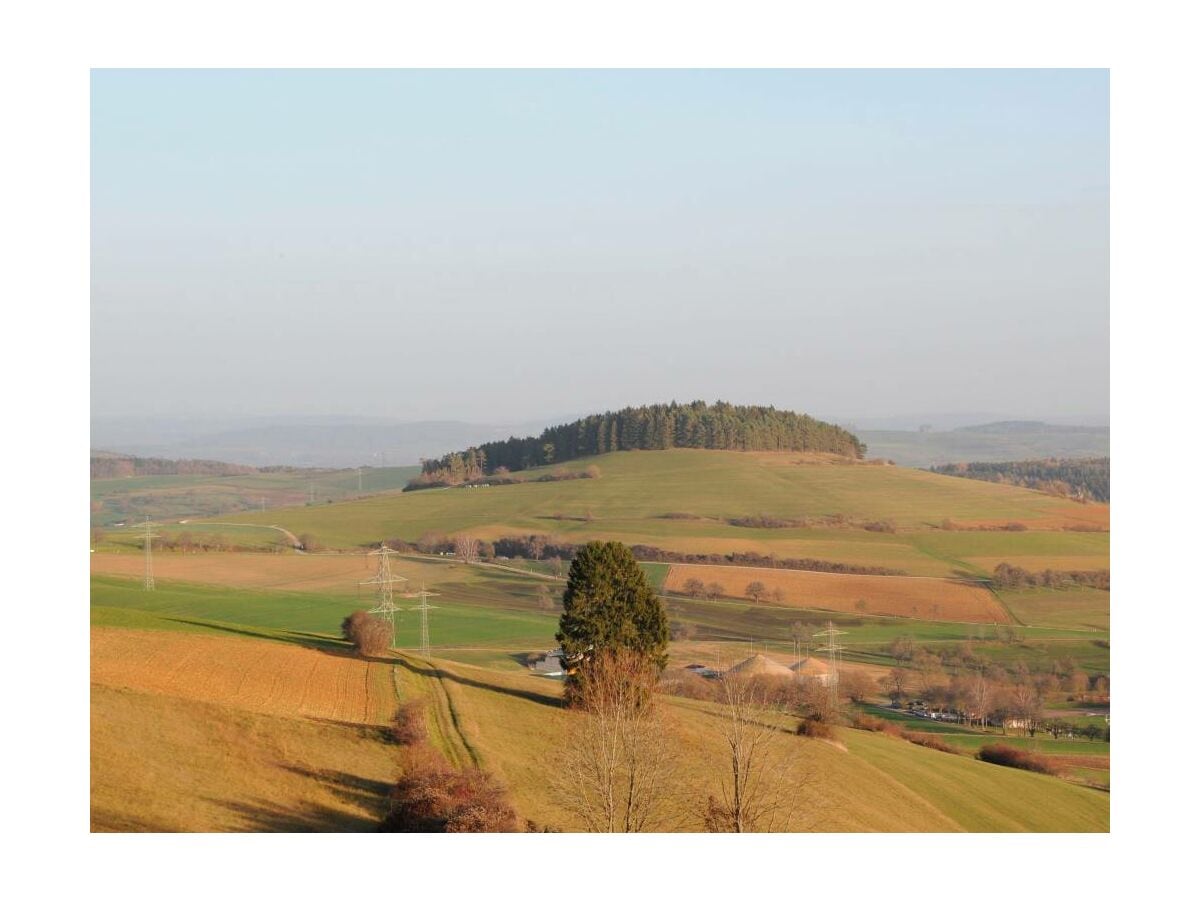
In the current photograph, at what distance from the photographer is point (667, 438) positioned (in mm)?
87562

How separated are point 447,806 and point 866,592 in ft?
118

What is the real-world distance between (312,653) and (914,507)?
45.8 metres

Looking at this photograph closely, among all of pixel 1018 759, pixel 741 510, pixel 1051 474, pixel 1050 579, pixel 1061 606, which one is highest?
pixel 1051 474

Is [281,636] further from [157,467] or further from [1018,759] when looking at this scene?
[157,467]

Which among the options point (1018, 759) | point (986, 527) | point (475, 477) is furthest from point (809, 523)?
point (1018, 759)

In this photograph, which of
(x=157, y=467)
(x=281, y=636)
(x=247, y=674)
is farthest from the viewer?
(x=157, y=467)

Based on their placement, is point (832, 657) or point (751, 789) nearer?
point (751, 789)

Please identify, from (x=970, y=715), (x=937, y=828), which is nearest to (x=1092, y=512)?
(x=970, y=715)

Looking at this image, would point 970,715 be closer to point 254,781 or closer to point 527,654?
point 527,654

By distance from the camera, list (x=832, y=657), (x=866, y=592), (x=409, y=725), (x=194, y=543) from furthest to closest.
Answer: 1. (x=194, y=543)
2. (x=866, y=592)
3. (x=832, y=657)
4. (x=409, y=725)

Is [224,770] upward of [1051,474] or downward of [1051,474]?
downward

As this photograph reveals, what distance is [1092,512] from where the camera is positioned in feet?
196

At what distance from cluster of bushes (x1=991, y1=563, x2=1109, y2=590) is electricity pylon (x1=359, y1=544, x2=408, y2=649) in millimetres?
28492

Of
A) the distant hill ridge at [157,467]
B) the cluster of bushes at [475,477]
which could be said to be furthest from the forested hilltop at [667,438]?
the distant hill ridge at [157,467]
